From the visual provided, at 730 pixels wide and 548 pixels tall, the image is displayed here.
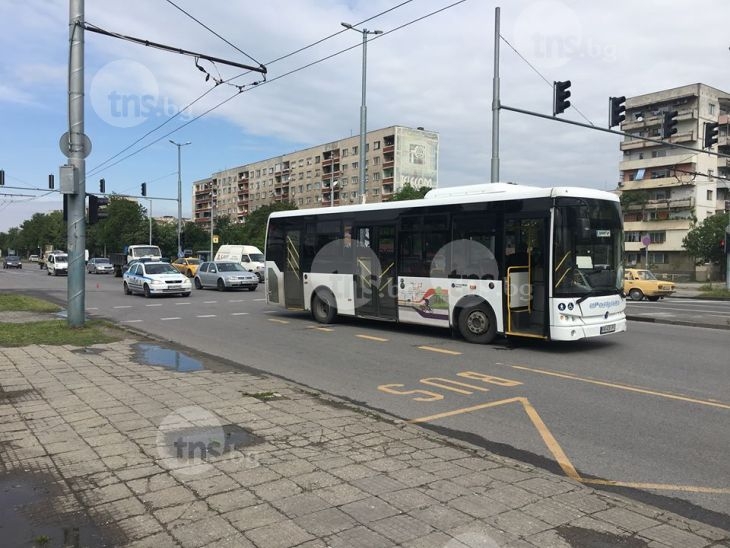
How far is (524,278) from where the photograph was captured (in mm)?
11219

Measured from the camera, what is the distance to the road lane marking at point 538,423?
4.97 metres

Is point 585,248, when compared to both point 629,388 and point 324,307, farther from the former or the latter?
point 324,307

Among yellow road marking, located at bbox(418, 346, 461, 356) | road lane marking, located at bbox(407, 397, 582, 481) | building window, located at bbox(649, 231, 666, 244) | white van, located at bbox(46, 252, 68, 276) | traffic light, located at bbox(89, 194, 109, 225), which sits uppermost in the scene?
building window, located at bbox(649, 231, 666, 244)

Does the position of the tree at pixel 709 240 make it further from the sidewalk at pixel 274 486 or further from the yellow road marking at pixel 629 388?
the sidewalk at pixel 274 486

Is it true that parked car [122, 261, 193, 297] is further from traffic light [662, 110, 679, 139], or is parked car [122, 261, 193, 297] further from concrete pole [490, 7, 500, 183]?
traffic light [662, 110, 679, 139]

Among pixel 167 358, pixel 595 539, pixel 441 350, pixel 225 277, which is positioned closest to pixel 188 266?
pixel 225 277

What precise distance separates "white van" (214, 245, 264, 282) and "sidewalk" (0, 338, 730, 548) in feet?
114

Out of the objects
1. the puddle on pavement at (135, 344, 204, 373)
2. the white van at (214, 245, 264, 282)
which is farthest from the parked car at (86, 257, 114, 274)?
the puddle on pavement at (135, 344, 204, 373)

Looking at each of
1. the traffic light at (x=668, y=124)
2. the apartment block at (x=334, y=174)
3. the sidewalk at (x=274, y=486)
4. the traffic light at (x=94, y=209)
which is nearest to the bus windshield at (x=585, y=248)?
the sidewalk at (x=274, y=486)

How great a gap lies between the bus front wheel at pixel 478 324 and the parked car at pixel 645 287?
1898 cm

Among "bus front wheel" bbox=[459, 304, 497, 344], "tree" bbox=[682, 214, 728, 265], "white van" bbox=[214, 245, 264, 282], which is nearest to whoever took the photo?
"bus front wheel" bbox=[459, 304, 497, 344]

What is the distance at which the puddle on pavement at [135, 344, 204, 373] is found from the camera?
8922 mm

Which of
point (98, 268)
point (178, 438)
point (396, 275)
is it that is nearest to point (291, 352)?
point (396, 275)

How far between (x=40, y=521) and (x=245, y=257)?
128 ft
